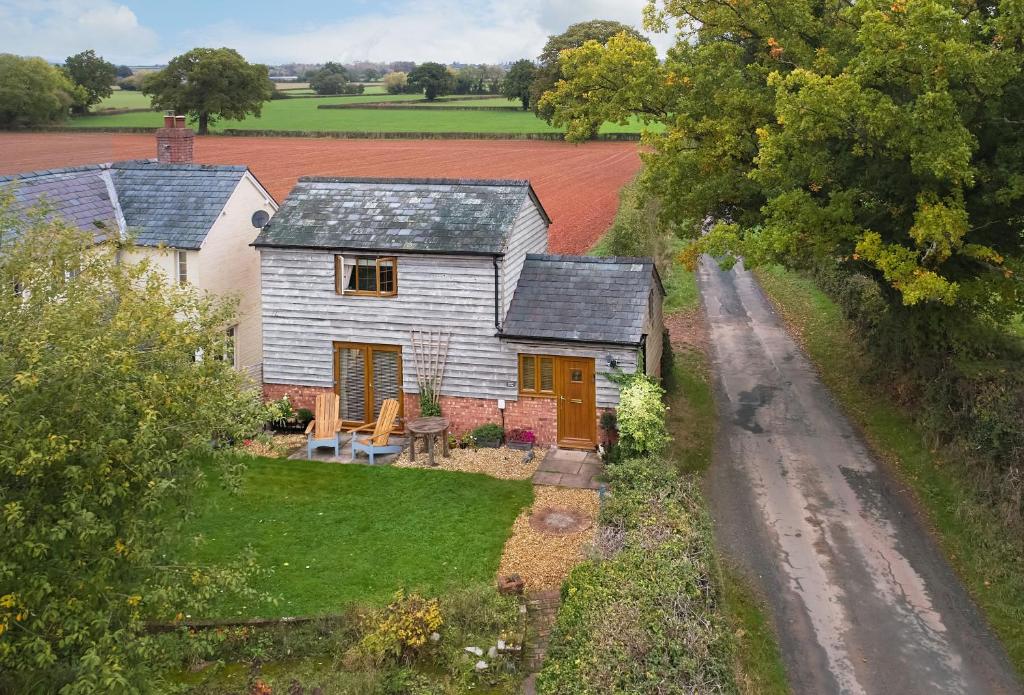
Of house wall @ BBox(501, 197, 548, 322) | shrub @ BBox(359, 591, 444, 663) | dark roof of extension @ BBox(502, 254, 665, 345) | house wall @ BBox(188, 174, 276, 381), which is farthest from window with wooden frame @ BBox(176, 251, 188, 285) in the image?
shrub @ BBox(359, 591, 444, 663)

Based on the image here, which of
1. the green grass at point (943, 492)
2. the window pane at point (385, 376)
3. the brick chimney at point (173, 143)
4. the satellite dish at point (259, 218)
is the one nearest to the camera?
the green grass at point (943, 492)

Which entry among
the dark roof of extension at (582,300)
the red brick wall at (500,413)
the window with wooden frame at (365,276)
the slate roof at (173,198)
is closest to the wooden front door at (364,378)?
the red brick wall at (500,413)

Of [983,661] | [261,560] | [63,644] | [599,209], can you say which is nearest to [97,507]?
[63,644]

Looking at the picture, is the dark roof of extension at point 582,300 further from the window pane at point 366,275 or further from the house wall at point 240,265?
the house wall at point 240,265

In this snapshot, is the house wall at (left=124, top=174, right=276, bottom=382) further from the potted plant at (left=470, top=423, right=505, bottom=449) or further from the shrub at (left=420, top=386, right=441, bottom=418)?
the potted plant at (left=470, top=423, right=505, bottom=449)

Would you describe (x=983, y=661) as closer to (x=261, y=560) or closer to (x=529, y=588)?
(x=529, y=588)

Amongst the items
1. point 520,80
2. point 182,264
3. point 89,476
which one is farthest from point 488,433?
point 520,80
